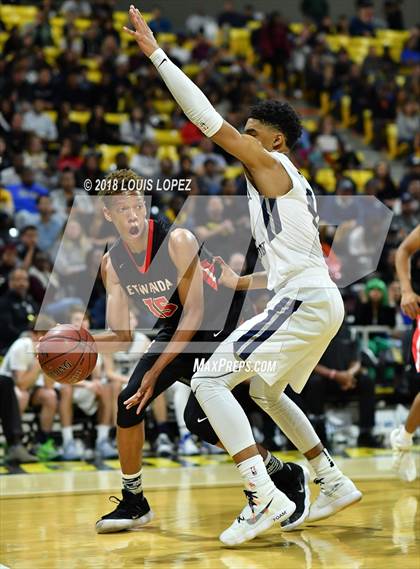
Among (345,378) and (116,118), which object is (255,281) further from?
(116,118)

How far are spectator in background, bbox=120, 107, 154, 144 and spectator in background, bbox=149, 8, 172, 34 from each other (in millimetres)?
3199

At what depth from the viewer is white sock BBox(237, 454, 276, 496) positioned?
4840mm

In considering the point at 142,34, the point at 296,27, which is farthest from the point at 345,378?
the point at 296,27

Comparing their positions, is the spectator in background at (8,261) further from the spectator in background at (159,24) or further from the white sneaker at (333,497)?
the spectator in background at (159,24)

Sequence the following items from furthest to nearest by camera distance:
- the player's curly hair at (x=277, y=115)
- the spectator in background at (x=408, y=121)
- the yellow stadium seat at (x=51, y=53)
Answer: the spectator in background at (x=408, y=121), the yellow stadium seat at (x=51, y=53), the player's curly hair at (x=277, y=115)

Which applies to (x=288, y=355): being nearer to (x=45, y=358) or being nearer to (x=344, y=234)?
(x=45, y=358)

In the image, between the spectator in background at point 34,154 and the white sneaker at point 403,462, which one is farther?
the spectator in background at point 34,154

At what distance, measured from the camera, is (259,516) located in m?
4.85

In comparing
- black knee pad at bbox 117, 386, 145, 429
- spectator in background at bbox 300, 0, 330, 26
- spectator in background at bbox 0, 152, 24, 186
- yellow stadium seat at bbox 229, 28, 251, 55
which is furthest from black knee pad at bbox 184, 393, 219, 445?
spectator in background at bbox 300, 0, 330, 26

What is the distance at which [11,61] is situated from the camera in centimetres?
1401

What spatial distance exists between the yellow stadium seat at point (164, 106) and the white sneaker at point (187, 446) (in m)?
7.52

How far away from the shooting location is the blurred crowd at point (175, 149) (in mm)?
9508

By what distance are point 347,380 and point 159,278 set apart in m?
4.25

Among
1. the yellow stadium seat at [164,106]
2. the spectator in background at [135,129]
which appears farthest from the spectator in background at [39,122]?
the yellow stadium seat at [164,106]
